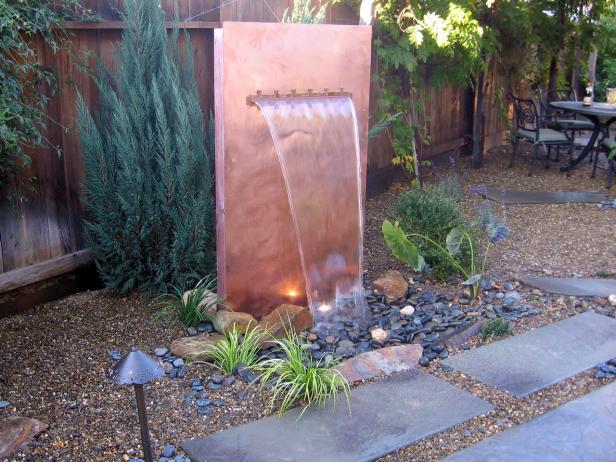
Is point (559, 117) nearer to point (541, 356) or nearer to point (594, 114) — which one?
point (594, 114)

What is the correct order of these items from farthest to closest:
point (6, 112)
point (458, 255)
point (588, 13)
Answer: point (588, 13)
point (458, 255)
point (6, 112)

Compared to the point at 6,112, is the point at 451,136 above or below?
below

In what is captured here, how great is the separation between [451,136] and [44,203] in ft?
20.5

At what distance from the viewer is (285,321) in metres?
3.96

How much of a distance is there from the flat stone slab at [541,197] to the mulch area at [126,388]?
1.76 metres

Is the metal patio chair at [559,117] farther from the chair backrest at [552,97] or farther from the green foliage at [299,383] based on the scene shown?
the green foliage at [299,383]

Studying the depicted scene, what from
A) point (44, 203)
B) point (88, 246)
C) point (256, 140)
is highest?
point (256, 140)

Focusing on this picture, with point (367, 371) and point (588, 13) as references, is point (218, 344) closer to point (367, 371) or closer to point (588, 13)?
point (367, 371)

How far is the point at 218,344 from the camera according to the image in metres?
3.57

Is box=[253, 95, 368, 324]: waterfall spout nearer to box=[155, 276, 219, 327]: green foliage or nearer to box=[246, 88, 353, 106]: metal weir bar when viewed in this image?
box=[246, 88, 353, 106]: metal weir bar

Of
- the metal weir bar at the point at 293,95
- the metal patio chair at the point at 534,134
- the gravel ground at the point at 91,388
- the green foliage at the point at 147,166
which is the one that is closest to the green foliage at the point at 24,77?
the green foliage at the point at 147,166

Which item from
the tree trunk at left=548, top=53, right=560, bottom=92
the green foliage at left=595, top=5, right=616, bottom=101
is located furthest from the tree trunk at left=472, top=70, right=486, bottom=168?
the green foliage at left=595, top=5, right=616, bottom=101

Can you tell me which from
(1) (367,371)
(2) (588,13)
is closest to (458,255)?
(1) (367,371)

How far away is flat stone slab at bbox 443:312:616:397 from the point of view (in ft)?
11.3
